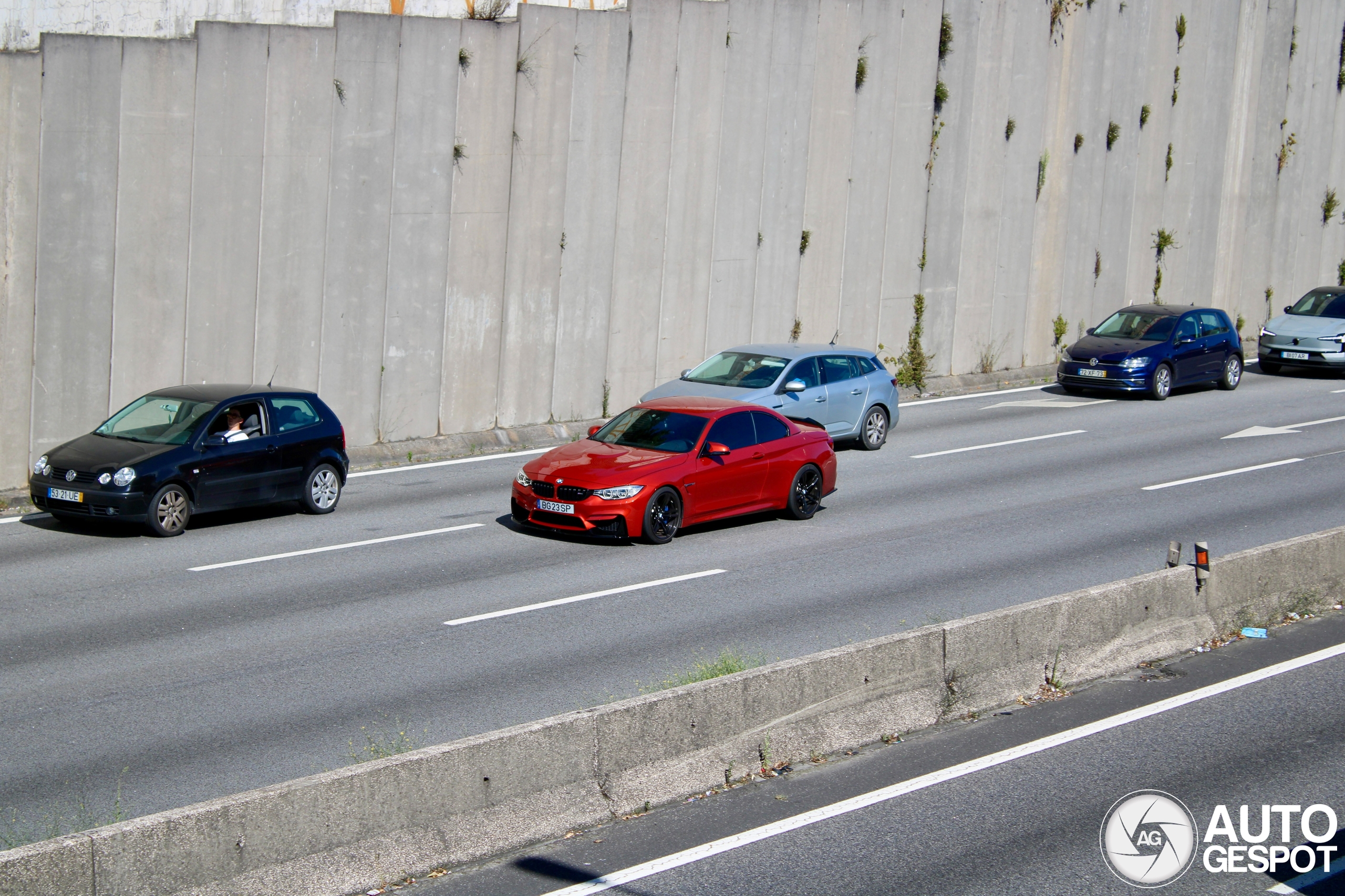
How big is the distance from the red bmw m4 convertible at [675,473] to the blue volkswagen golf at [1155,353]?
34.7ft

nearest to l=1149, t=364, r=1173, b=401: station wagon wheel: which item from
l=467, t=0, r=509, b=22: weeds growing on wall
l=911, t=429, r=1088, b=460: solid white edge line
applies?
l=911, t=429, r=1088, b=460: solid white edge line

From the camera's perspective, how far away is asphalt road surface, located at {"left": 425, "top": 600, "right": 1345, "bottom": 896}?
6906mm

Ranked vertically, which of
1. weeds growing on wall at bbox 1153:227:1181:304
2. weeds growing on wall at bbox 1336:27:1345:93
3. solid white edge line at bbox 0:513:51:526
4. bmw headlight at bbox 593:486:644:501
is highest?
weeds growing on wall at bbox 1336:27:1345:93

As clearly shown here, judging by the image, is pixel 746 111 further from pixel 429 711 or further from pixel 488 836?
pixel 488 836

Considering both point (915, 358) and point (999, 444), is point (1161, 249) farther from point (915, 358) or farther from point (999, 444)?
point (999, 444)

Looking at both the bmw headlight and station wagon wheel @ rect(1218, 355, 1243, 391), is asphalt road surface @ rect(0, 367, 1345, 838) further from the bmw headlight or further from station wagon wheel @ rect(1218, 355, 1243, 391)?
station wagon wheel @ rect(1218, 355, 1243, 391)

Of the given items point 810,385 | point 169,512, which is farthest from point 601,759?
point 810,385

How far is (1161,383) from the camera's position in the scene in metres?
25.8

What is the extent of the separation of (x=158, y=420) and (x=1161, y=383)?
58.7 ft

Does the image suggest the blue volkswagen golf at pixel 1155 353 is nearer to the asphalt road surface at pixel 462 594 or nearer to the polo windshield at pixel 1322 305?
the polo windshield at pixel 1322 305

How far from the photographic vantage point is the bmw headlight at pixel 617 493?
1482 centimetres

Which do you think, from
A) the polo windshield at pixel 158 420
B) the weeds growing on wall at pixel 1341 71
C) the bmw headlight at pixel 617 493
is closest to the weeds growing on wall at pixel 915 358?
the bmw headlight at pixel 617 493

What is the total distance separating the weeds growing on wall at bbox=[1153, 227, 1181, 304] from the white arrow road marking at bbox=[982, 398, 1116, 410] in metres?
7.88

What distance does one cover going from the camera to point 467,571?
45.6 ft
